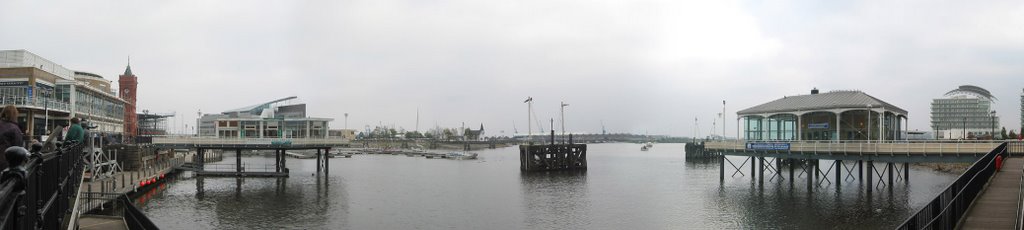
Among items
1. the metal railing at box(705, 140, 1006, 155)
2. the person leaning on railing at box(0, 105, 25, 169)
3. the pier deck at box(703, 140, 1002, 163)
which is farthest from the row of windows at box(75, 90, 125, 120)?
the metal railing at box(705, 140, 1006, 155)

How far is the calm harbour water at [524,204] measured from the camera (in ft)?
116

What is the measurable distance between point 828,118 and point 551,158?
3458 cm

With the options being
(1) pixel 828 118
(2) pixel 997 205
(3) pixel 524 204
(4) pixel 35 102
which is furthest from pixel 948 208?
(4) pixel 35 102

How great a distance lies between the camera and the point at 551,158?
8019 centimetres

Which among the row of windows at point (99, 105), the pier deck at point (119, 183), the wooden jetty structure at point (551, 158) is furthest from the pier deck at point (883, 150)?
the row of windows at point (99, 105)

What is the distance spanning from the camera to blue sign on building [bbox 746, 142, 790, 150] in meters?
51.5

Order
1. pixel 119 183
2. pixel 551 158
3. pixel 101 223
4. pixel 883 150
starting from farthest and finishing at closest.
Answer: pixel 551 158 → pixel 119 183 → pixel 883 150 → pixel 101 223

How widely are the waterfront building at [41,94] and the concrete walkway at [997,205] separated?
5198 centimetres

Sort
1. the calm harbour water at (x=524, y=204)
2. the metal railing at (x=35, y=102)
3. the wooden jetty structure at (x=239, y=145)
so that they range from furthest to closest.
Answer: the wooden jetty structure at (x=239, y=145) < the metal railing at (x=35, y=102) < the calm harbour water at (x=524, y=204)

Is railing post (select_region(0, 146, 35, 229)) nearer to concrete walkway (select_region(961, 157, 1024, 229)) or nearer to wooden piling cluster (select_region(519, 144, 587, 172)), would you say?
concrete walkway (select_region(961, 157, 1024, 229))

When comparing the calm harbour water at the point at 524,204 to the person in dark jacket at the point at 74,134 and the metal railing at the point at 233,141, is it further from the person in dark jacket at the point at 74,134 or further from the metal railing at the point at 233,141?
the person in dark jacket at the point at 74,134

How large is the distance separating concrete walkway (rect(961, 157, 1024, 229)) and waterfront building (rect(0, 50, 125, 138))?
52.0 meters

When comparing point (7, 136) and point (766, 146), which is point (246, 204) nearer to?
point (7, 136)

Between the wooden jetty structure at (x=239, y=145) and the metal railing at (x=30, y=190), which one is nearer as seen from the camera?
the metal railing at (x=30, y=190)
